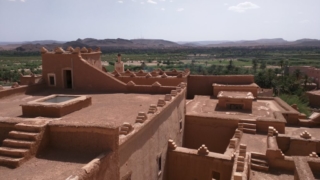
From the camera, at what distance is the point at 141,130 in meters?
10.1

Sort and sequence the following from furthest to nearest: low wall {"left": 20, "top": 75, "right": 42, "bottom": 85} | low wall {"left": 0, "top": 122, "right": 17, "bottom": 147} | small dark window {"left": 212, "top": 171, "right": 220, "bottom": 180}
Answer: low wall {"left": 20, "top": 75, "right": 42, "bottom": 85} < small dark window {"left": 212, "top": 171, "right": 220, "bottom": 180} < low wall {"left": 0, "top": 122, "right": 17, "bottom": 147}

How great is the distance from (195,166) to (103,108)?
500 cm

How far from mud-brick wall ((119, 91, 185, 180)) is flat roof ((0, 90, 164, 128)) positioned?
2.87ft

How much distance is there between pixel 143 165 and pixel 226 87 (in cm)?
1345

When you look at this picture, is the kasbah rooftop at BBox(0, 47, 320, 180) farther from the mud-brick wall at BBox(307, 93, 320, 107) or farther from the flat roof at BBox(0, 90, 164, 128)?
the mud-brick wall at BBox(307, 93, 320, 107)

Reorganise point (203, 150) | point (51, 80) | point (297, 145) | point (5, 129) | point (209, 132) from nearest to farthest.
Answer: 1. point (5, 129)
2. point (203, 150)
3. point (297, 145)
4. point (209, 132)
5. point (51, 80)

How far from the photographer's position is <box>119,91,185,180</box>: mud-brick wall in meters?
9.23

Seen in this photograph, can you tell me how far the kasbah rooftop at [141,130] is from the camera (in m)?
7.66

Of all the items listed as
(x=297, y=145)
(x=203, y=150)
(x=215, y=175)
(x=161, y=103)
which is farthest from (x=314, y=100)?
(x=161, y=103)

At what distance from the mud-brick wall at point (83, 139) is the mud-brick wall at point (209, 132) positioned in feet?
33.1

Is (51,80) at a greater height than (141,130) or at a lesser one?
greater

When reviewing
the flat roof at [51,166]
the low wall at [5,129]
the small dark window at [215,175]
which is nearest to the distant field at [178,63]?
the small dark window at [215,175]

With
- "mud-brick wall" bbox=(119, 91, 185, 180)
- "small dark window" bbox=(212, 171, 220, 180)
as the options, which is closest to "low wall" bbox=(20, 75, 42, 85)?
"mud-brick wall" bbox=(119, 91, 185, 180)

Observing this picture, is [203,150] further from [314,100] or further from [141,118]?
[314,100]
